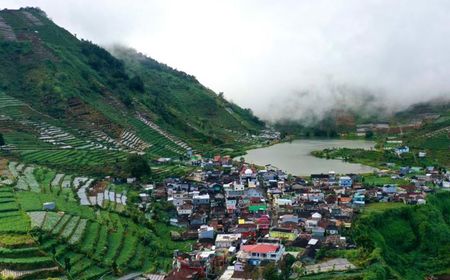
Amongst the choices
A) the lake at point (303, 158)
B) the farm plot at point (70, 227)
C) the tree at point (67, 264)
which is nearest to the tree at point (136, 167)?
the farm plot at point (70, 227)

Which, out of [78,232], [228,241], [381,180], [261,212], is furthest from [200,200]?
[381,180]

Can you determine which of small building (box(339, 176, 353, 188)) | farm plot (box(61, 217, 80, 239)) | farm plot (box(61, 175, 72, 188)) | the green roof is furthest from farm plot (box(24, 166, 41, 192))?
small building (box(339, 176, 353, 188))

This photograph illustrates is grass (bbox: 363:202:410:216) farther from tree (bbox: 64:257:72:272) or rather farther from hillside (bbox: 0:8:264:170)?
hillside (bbox: 0:8:264:170)

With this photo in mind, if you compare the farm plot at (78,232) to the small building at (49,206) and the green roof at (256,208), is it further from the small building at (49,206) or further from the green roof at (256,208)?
the green roof at (256,208)

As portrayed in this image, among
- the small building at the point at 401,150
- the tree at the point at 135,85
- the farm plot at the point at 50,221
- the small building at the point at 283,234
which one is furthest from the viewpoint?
the tree at the point at 135,85

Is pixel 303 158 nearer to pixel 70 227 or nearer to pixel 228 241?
pixel 228 241

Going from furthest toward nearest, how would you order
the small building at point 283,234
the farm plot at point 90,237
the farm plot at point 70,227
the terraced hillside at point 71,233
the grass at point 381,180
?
1. the grass at point 381,180
2. the small building at point 283,234
3. the farm plot at point 70,227
4. the farm plot at point 90,237
5. the terraced hillside at point 71,233
